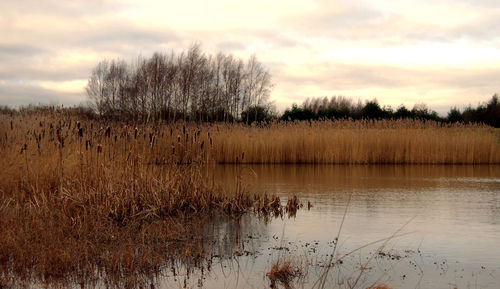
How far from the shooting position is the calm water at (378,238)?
3.59 meters

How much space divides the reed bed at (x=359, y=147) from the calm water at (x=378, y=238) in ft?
21.3

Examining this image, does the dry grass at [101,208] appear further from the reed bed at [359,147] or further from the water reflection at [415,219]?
the reed bed at [359,147]

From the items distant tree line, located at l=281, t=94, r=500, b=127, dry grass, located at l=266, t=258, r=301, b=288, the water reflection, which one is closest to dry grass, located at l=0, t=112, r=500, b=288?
dry grass, located at l=266, t=258, r=301, b=288

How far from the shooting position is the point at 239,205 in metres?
6.51

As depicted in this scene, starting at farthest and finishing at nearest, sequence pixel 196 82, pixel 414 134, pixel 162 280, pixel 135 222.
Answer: pixel 196 82 < pixel 414 134 < pixel 135 222 < pixel 162 280

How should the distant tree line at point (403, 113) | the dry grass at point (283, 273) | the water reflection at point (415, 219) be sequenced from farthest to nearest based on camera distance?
the distant tree line at point (403, 113), the water reflection at point (415, 219), the dry grass at point (283, 273)

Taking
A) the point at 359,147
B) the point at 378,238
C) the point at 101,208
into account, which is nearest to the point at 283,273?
the point at 378,238

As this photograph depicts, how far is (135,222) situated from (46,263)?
1.80 meters

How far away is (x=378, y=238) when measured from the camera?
16.0 ft

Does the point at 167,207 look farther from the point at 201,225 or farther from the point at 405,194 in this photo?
the point at 405,194

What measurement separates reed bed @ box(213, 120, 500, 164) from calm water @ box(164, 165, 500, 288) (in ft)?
21.3

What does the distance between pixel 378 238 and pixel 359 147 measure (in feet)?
36.1

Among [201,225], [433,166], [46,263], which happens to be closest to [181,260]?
[46,263]

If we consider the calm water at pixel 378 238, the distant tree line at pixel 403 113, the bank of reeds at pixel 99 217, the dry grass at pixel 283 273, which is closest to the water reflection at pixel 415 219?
the calm water at pixel 378 238
